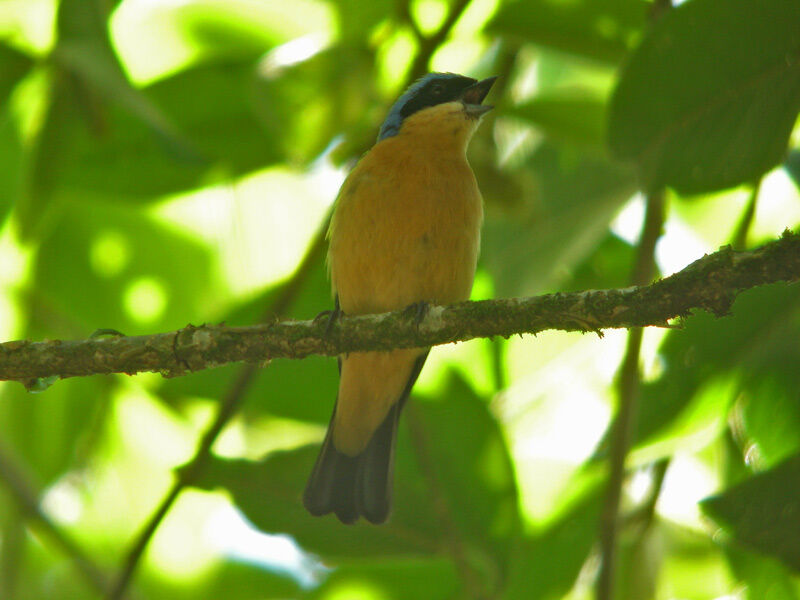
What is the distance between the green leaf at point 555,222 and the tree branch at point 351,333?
1.48 ft

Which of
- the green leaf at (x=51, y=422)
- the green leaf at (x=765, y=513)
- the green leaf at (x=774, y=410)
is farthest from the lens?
the green leaf at (x=51, y=422)

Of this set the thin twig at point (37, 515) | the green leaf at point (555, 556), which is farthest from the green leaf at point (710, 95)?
the thin twig at point (37, 515)

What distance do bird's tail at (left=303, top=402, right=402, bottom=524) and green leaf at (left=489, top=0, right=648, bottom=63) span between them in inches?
69.5

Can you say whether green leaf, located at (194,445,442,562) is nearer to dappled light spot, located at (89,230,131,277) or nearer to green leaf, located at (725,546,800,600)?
green leaf, located at (725,546,800,600)

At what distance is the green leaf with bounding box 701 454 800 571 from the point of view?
250 centimetres

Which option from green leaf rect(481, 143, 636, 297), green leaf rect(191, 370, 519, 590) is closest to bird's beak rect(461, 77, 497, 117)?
green leaf rect(481, 143, 636, 297)

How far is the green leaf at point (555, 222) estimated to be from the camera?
11.8 feet

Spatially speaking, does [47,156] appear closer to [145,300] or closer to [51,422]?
[145,300]

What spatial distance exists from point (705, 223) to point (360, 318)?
185cm

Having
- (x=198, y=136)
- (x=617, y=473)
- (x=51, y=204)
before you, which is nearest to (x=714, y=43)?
(x=617, y=473)

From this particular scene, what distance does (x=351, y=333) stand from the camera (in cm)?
339

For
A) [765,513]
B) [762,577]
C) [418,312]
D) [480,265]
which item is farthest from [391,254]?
[765,513]

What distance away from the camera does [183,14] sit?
160 inches

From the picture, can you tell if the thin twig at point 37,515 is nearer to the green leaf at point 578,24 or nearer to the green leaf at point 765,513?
the green leaf at point 765,513
